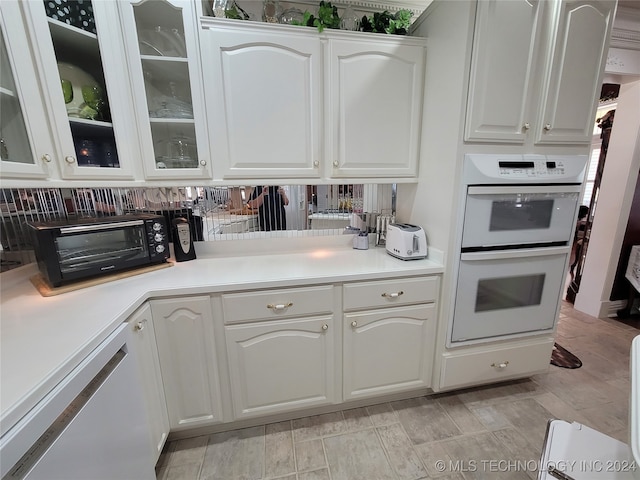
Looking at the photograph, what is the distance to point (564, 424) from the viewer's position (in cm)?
93

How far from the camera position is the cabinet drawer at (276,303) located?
130cm

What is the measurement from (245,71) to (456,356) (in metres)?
1.93

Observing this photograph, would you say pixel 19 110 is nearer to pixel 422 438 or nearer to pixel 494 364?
pixel 422 438

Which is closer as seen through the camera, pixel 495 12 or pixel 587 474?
pixel 587 474

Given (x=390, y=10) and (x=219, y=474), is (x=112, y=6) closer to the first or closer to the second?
(x=390, y=10)

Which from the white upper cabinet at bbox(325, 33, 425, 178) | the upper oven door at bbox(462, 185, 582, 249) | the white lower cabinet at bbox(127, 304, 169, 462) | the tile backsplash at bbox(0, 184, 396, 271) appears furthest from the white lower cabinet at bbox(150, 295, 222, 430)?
the upper oven door at bbox(462, 185, 582, 249)

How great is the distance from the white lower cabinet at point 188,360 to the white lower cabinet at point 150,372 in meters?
0.03

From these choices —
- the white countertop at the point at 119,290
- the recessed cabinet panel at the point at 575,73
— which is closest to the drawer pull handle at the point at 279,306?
the white countertop at the point at 119,290

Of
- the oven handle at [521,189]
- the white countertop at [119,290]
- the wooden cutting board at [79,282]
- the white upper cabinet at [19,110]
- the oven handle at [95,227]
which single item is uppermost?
the white upper cabinet at [19,110]

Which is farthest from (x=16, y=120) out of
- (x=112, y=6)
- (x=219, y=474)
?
(x=219, y=474)

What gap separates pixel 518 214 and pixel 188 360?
185 centimetres

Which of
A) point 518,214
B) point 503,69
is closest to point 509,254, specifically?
point 518,214

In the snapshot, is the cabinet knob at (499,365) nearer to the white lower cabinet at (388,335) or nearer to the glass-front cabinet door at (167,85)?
the white lower cabinet at (388,335)

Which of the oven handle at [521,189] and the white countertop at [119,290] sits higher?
the oven handle at [521,189]
